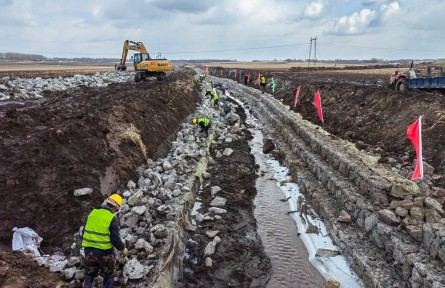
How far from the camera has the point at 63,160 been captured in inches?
356

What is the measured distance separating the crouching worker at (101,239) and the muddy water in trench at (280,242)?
11.7ft

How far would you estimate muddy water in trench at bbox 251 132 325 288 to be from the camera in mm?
7707

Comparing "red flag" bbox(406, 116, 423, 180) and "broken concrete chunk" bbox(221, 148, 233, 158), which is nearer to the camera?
"red flag" bbox(406, 116, 423, 180)

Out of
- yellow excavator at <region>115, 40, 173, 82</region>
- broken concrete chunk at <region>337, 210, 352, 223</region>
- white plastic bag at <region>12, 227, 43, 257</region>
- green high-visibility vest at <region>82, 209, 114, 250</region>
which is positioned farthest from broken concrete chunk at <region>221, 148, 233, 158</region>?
yellow excavator at <region>115, 40, 173, 82</region>

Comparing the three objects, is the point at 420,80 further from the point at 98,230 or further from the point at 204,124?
the point at 98,230

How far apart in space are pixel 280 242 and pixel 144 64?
24.0 meters

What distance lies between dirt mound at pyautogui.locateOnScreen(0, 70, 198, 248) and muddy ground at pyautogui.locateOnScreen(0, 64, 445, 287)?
20 millimetres

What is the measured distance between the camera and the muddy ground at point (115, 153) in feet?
24.8

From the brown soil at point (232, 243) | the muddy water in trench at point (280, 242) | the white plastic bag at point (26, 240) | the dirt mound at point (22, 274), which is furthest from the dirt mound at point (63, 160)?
the muddy water in trench at point (280, 242)

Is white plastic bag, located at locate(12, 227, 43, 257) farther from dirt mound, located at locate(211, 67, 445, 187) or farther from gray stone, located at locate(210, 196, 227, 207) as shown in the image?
dirt mound, located at locate(211, 67, 445, 187)

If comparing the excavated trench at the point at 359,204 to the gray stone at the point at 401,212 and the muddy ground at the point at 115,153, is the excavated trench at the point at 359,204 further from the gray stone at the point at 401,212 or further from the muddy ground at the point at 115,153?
the muddy ground at the point at 115,153

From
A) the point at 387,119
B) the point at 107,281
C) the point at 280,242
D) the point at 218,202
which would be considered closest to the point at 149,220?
the point at 107,281

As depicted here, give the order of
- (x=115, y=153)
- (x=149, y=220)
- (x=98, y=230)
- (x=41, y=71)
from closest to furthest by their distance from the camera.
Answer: (x=98, y=230) < (x=149, y=220) < (x=115, y=153) < (x=41, y=71)

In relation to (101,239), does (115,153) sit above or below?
above
